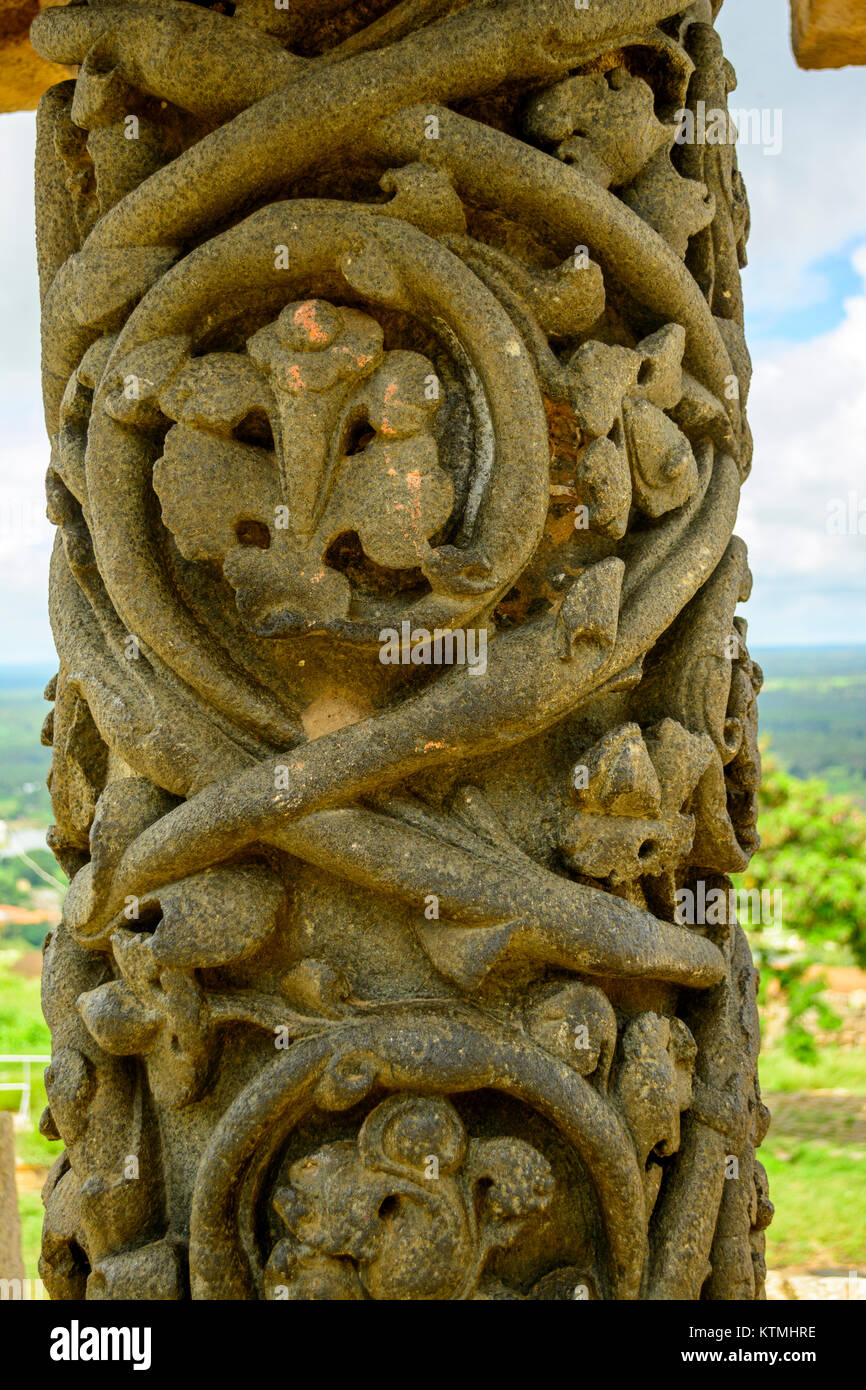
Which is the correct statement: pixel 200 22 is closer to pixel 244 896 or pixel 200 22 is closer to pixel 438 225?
pixel 438 225

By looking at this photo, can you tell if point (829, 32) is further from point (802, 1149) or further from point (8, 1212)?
point (802, 1149)

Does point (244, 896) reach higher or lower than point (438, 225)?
lower

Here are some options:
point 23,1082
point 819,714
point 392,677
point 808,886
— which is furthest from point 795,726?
point 392,677

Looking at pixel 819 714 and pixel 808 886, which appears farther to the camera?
pixel 819 714

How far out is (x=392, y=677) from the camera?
1.63m

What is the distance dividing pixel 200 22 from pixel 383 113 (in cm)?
30

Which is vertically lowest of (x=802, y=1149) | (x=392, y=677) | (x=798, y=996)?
(x=802, y=1149)

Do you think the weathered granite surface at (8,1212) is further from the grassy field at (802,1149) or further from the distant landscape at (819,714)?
the distant landscape at (819,714)

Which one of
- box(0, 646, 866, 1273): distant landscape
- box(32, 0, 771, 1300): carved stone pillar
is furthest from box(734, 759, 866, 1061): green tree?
box(32, 0, 771, 1300): carved stone pillar

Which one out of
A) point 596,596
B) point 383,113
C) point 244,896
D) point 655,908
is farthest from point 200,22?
point 655,908

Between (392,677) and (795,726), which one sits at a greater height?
(795,726)

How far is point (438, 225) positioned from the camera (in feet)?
5.44

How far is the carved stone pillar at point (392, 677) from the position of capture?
1.52 meters

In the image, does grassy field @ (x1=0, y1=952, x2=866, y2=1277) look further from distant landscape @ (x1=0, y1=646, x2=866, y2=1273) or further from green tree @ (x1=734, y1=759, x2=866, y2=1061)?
green tree @ (x1=734, y1=759, x2=866, y2=1061)
